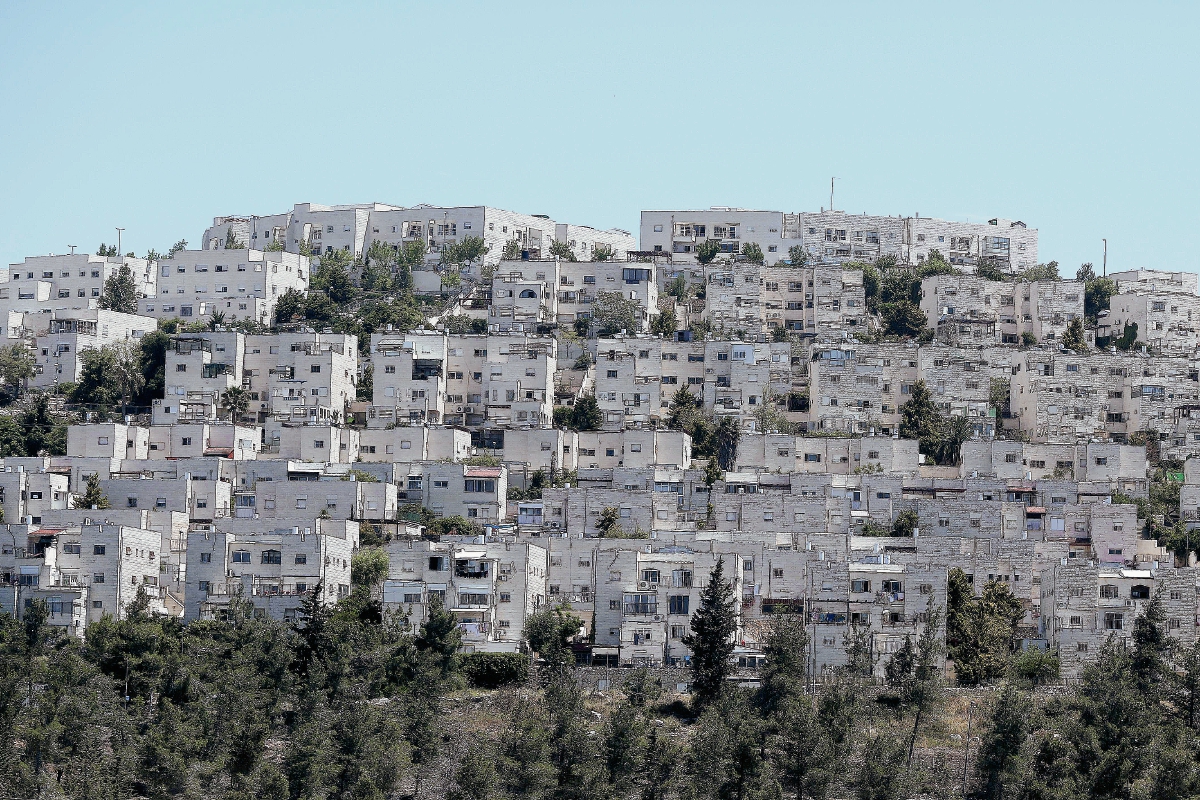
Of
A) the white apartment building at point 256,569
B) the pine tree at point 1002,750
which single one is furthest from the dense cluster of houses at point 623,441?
the pine tree at point 1002,750

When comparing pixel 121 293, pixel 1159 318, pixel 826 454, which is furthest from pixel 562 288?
pixel 1159 318

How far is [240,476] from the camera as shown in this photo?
95.9 metres

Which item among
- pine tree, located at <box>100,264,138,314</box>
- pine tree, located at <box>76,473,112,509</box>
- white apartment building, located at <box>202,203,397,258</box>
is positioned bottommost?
pine tree, located at <box>76,473,112,509</box>

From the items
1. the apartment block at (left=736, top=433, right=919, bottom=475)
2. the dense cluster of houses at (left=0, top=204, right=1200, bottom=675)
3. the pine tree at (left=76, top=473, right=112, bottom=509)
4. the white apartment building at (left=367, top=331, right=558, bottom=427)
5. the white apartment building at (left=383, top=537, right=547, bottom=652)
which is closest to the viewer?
the white apartment building at (left=383, top=537, right=547, bottom=652)

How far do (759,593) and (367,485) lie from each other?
56.3 ft

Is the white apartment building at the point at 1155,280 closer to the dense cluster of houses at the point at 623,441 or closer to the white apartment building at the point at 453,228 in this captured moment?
the dense cluster of houses at the point at 623,441

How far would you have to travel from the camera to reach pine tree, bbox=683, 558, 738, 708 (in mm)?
77250

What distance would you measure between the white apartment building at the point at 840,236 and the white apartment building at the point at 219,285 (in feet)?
63.8

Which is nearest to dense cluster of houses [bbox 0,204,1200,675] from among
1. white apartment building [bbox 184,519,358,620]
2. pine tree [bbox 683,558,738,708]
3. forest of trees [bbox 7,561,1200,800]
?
white apartment building [bbox 184,519,358,620]

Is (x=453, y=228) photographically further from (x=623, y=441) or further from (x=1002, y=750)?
(x=1002, y=750)

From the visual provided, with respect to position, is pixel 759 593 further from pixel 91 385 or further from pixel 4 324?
pixel 4 324

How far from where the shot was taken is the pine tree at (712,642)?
77250 millimetres

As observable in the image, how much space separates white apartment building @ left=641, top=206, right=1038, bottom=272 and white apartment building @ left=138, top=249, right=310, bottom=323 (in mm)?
19433

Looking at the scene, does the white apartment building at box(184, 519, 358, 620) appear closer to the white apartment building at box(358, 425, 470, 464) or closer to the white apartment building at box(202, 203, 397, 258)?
the white apartment building at box(358, 425, 470, 464)
